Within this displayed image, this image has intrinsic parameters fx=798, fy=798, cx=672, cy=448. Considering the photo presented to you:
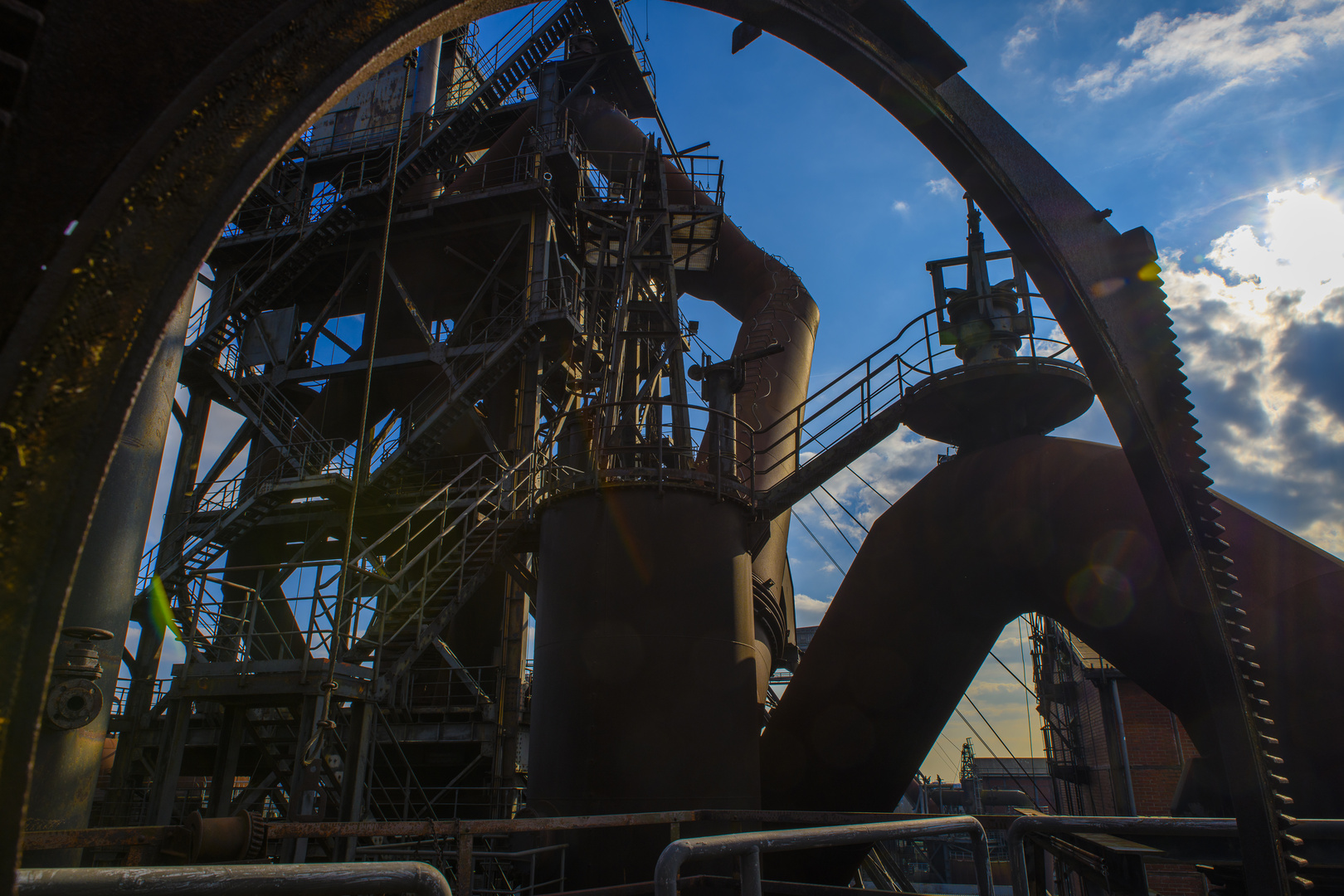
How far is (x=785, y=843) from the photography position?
317 centimetres

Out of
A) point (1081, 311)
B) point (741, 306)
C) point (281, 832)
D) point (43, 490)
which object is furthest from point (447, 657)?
point (43, 490)

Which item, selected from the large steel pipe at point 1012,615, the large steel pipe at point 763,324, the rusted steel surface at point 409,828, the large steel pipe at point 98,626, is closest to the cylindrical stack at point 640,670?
the large steel pipe at point 1012,615

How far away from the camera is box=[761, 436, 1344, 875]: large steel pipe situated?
22.1ft

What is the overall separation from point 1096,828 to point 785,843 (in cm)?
198

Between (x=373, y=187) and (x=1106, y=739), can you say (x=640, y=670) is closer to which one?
(x=373, y=187)

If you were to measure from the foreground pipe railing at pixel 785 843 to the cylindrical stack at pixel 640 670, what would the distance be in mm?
4529

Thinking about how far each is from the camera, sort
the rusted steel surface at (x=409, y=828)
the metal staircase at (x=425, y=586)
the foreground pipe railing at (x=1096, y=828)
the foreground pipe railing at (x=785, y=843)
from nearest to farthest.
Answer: the foreground pipe railing at (x=785, y=843) < the rusted steel surface at (x=409, y=828) < the foreground pipe railing at (x=1096, y=828) < the metal staircase at (x=425, y=586)

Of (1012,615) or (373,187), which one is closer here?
(1012,615)

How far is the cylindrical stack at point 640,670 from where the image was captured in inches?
324

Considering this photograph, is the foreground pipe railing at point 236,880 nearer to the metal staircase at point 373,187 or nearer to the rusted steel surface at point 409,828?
the rusted steel surface at point 409,828

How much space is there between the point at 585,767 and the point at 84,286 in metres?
8.09

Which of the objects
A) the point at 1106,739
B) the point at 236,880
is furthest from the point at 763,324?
the point at 1106,739

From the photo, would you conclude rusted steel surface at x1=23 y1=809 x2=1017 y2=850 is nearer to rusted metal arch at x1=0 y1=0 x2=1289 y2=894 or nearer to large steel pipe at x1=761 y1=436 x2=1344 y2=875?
rusted metal arch at x1=0 y1=0 x2=1289 y2=894

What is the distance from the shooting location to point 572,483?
383 inches
